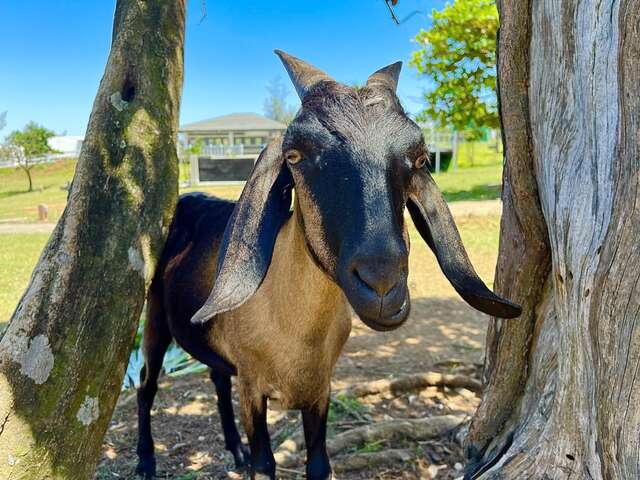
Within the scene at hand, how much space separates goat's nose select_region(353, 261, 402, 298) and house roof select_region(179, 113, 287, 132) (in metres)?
45.2

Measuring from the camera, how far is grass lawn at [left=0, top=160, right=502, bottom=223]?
66.6 ft

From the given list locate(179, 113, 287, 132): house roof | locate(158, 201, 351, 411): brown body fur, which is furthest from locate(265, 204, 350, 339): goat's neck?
locate(179, 113, 287, 132): house roof

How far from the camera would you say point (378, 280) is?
1842 millimetres

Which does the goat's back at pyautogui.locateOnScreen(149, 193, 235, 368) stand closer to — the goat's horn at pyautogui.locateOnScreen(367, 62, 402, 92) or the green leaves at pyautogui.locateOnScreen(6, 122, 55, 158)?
the goat's horn at pyautogui.locateOnScreen(367, 62, 402, 92)

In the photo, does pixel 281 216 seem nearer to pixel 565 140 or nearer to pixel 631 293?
pixel 565 140

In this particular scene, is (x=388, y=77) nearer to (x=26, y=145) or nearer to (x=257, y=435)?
(x=257, y=435)

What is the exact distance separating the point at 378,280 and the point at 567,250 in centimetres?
74

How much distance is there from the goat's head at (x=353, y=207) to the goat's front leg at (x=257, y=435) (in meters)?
1.02

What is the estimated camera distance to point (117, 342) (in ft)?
8.54

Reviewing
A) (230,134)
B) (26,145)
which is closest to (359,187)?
(26,145)

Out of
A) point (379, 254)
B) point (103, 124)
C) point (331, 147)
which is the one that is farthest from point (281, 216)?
point (103, 124)

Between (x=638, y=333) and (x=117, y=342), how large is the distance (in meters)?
2.05

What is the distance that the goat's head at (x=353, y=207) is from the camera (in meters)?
1.90

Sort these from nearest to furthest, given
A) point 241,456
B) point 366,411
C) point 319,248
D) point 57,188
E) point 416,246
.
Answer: point 319,248
point 241,456
point 366,411
point 416,246
point 57,188
